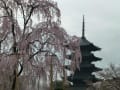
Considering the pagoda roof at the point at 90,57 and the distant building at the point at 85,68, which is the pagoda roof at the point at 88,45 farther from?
the pagoda roof at the point at 90,57

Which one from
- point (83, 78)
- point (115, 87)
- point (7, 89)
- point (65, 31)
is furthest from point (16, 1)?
point (83, 78)

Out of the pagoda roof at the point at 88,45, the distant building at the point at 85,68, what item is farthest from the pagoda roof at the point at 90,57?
the pagoda roof at the point at 88,45

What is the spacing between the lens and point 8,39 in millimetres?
11797

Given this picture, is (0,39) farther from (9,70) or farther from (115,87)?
(115,87)

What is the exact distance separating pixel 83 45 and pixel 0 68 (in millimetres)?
35511

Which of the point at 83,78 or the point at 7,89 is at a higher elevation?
the point at 7,89

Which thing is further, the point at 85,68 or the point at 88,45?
the point at 88,45

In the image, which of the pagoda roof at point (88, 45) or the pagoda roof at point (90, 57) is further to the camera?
the pagoda roof at point (90, 57)

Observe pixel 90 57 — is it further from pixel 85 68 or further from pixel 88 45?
pixel 85 68

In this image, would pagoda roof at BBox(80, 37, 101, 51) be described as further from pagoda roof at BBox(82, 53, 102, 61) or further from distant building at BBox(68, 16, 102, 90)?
pagoda roof at BBox(82, 53, 102, 61)

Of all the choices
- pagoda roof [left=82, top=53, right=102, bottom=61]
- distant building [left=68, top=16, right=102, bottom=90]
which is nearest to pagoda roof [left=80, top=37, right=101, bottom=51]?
distant building [left=68, top=16, right=102, bottom=90]

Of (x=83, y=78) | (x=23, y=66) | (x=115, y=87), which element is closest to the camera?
(x=23, y=66)

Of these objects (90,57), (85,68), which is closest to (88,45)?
(90,57)

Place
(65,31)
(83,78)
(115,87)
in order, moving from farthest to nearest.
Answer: (83,78) < (115,87) < (65,31)
